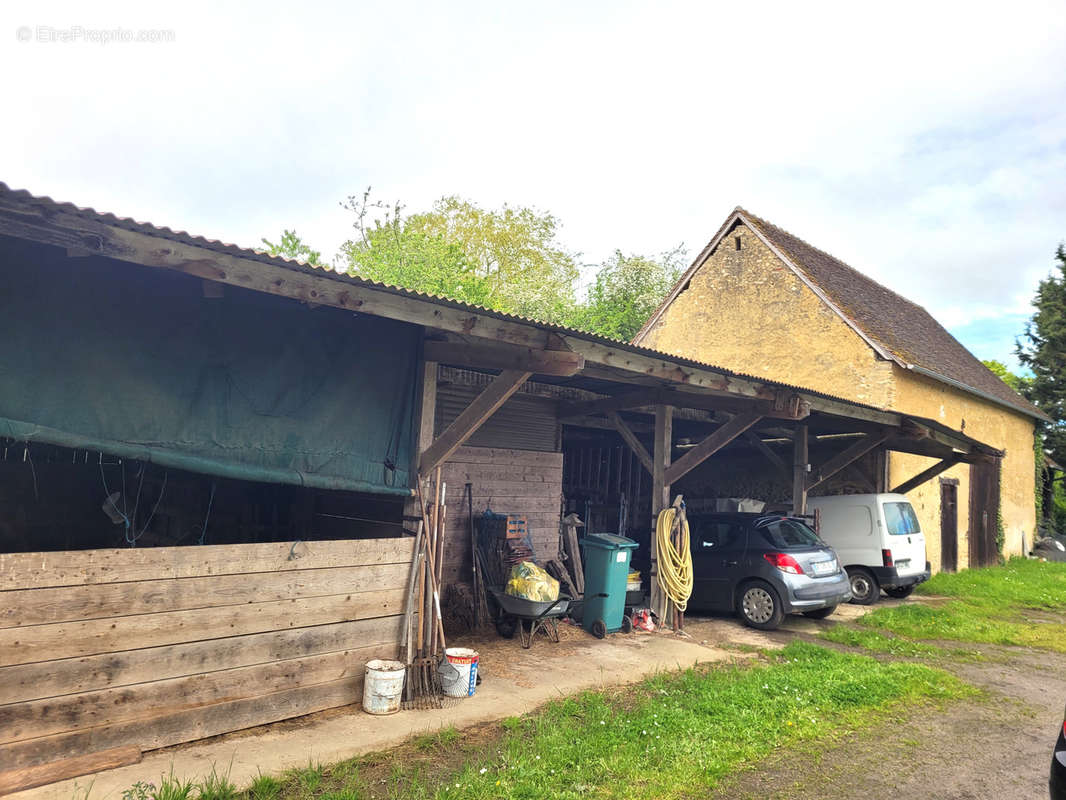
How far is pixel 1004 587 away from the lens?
1424 cm

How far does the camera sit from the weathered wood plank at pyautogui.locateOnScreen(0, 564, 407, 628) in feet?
13.0

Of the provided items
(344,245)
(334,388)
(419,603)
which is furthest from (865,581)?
(344,245)

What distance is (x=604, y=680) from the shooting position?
6.56m

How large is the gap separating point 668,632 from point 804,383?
8.58m

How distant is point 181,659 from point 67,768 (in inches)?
30.8

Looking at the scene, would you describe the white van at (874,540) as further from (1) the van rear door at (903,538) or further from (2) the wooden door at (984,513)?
(2) the wooden door at (984,513)

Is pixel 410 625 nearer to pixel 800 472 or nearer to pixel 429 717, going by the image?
pixel 429 717

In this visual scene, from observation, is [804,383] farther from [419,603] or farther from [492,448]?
[419,603]

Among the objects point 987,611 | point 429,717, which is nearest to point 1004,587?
point 987,611

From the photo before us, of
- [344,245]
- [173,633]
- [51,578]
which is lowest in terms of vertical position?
[173,633]

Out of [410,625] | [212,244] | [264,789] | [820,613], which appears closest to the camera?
[264,789]

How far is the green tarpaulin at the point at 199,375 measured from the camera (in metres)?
4.11

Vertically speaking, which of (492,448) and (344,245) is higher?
(344,245)

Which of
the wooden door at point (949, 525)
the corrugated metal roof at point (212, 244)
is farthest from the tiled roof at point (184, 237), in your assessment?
the wooden door at point (949, 525)
